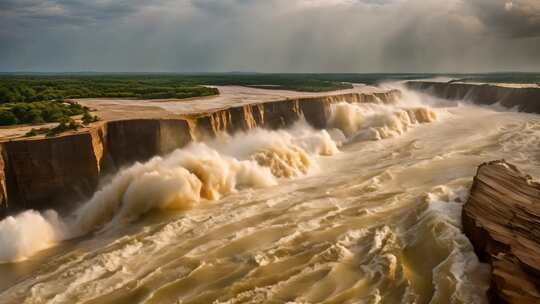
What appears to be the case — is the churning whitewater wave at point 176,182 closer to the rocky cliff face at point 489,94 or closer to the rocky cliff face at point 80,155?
the rocky cliff face at point 80,155

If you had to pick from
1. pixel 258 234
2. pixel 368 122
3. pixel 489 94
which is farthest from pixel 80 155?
pixel 489 94

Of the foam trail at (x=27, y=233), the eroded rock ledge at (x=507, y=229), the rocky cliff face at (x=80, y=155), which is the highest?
the rocky cliff face at (x=80, y=155)

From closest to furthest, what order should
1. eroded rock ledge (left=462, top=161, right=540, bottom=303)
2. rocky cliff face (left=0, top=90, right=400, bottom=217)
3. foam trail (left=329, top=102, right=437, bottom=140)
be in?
eroded rock ledge (left=462, top=161, right=540, bottom=303) < rocky cliff face (left=0, top=90, right=400, bottom=217) < foam trail (left=329, top=102, right=437, bottom=140)

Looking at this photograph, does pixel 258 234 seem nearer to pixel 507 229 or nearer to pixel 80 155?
pixel 507 229

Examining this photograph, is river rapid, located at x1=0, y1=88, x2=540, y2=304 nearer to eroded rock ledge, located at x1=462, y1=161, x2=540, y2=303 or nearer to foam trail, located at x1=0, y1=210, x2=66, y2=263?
foam trail, located at x1=0, y1=210, x2=66, y2=263

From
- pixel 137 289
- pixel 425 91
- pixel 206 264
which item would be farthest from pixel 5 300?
pixel 425 91

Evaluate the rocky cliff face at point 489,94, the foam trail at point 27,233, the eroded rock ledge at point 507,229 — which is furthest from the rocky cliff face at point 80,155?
the rocky cliff face at point 489,94

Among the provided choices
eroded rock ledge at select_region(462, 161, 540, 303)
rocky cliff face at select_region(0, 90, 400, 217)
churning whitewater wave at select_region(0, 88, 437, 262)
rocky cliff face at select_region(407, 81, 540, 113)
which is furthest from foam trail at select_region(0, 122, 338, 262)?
rocky cliff face at select_region(407, 81, 540, 113)
